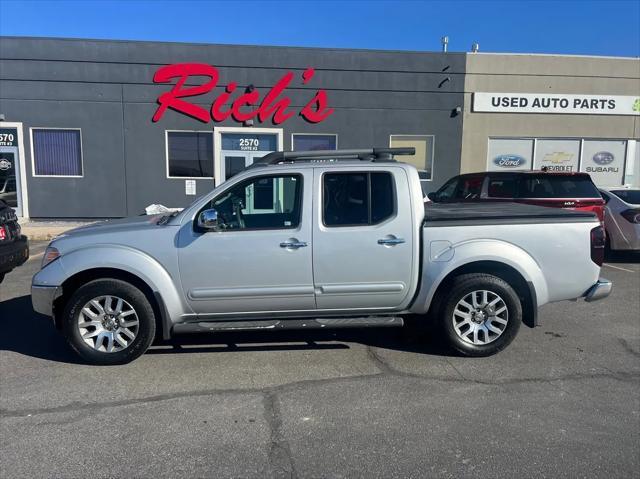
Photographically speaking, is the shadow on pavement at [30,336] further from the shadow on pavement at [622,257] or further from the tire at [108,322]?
the shadow on pavement at [622,257]

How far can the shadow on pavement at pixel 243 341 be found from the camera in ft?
16.1

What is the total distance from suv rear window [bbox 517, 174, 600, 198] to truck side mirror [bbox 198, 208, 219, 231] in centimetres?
670

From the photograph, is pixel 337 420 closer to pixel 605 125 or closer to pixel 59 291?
pixel 59 291

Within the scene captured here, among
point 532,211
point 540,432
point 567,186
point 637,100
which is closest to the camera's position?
point 540,432

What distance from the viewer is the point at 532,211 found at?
5004 millimetres

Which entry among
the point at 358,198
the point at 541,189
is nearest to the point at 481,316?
the point at 358,198

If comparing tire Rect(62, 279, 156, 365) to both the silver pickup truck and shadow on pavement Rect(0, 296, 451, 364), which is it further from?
shadow on pavement Rect(0, 296, 451, 364)

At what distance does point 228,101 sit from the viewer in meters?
14.5

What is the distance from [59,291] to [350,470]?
3081 millimetres

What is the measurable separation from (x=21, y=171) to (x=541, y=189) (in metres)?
13.8

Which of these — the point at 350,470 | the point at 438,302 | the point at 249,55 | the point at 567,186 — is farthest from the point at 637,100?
the point at 350,470

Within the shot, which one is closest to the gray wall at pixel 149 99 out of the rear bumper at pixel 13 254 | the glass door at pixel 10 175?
the glass door at pixel 10 175

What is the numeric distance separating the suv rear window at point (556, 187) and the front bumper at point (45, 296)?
25.7 ft

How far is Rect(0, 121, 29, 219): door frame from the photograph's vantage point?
14086 mm
